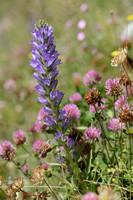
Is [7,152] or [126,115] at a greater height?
[126,115]

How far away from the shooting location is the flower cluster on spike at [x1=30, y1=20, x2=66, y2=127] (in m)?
1.24

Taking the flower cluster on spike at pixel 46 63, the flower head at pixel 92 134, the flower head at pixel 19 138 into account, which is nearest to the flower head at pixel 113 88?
the flower head at pixel 92 134

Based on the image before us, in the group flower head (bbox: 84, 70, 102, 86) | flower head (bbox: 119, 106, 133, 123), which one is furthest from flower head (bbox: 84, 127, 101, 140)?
flower head (bbox: 84, 70, 102, 86)

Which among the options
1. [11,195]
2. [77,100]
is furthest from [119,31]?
[11,195]

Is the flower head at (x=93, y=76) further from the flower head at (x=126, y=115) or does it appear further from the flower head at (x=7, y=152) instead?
the flower head at (x=7, y=152)

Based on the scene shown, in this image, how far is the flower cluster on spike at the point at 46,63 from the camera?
124 cm

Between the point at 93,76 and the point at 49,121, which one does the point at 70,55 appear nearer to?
the point at 93,76

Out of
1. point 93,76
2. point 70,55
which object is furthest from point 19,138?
point 70,55

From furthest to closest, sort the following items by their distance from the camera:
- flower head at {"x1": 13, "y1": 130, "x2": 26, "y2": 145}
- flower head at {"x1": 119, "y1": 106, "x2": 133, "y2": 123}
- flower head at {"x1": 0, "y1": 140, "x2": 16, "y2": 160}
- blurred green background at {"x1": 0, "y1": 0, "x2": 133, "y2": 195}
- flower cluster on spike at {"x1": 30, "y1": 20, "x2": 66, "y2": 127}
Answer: blurred green background at {"x1": 0, "y1": 0, "x2": 133, "y2": 195}
flower head at {"x1": 13, "y1": 130, "x2": 26, "y2": 145}
flower head at {"x1": 0, "y1": 140, "x2": 16, "y2": 160}
flower head at {"x1": 119, "y1": 106, "x2": 133, "y2": 123}
flower cluster on spike at {"x1": 30, "y1": 20, "x2": 66, "y2": 127}

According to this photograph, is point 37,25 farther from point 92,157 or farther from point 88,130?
point 92,157

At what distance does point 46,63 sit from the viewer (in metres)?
1.25

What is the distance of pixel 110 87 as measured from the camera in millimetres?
1501

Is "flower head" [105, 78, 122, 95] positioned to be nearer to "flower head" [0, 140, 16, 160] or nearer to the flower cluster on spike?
the flower cluster on spike

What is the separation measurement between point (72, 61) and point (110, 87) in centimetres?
359
